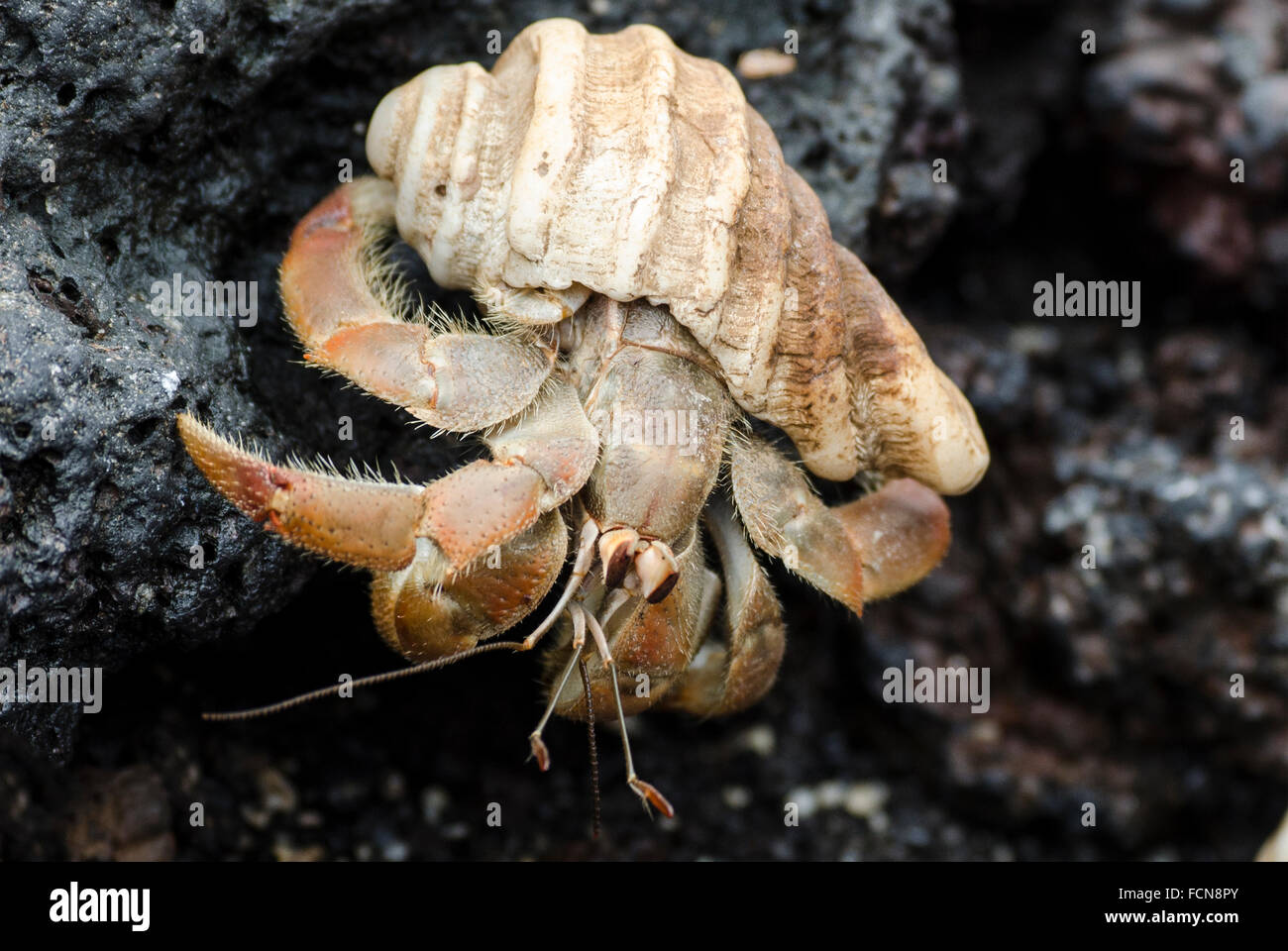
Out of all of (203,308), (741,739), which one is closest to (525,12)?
(203,308)

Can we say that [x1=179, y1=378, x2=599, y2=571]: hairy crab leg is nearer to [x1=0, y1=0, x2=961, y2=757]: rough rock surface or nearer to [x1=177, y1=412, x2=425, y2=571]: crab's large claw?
[x1=177, y1=412, x2=425, y2=571]: crab's large claw

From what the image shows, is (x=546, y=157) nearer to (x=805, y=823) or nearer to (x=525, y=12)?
(x=525, y=12)

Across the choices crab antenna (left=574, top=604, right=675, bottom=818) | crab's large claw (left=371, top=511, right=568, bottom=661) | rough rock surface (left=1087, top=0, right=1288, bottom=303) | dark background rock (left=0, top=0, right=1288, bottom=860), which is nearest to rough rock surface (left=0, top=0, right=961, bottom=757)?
dark background rock (left=0, top=0, right=1288, bottom=860)

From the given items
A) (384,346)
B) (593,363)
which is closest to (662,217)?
(593,363)

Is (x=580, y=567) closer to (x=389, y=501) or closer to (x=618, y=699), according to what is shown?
(x=618, y=699)

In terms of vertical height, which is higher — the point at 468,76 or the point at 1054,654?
the point at 468,76

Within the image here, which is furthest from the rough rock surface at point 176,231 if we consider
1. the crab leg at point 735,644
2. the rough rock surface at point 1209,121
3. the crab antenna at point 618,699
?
the rough rock surface at point 1209,121
